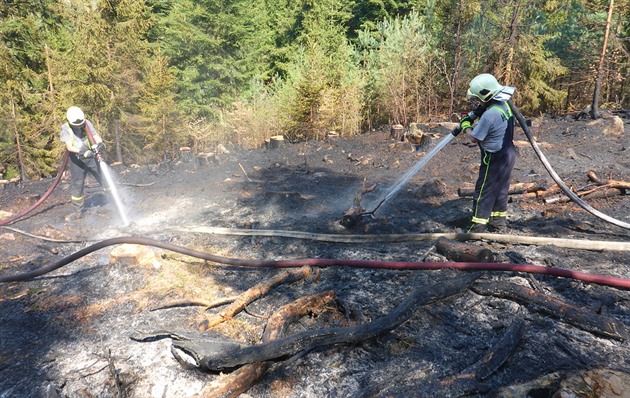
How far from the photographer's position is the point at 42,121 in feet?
44.9

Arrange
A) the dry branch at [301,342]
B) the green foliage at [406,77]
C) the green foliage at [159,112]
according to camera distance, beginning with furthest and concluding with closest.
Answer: the green foliage at [159,112] → the green foliage at [406,77] → the dry branch at [301,342]

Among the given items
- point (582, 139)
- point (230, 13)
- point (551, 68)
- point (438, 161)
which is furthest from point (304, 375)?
point (230, 13)

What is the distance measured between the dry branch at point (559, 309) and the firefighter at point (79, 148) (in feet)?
21.3

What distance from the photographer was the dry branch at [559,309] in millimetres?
2426

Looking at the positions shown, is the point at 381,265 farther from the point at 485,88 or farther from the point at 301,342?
the point at 485,88

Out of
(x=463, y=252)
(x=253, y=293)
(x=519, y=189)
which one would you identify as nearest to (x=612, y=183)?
(x=519, y=189)

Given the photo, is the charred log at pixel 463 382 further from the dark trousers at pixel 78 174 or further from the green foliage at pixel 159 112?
the green foliage at pixel 159 112

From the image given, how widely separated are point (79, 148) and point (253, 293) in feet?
16.1

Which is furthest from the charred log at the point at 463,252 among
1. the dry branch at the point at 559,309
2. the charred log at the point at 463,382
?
the charred log at the point at 463,382

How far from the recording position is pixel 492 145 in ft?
13.5

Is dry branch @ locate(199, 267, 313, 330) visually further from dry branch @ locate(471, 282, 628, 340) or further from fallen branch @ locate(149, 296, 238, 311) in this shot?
dry branch @ locate(471, 282, 628, 340)

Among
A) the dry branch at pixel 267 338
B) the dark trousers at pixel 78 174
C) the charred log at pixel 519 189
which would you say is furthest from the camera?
the dark trousers at pixel 78 174

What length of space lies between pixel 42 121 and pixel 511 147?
53.3 ft

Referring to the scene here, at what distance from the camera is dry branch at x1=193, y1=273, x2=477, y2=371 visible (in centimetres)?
228
